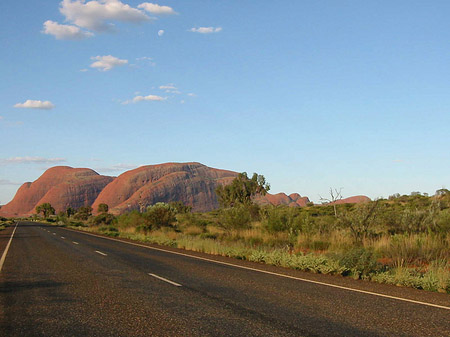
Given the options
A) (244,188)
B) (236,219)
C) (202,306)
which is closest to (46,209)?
(244,188)

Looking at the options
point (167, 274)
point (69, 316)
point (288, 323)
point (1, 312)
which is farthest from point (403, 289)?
point (1, 312)

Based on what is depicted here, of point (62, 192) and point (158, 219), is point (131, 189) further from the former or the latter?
point (158, 219)

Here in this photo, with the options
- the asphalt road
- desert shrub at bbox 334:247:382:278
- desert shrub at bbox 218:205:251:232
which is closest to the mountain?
desert shrub at bbox 218:205:251:232

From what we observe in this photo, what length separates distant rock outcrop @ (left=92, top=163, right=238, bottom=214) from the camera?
152 metres

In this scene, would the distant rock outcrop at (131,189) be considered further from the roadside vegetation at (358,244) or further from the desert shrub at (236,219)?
the roadside vegetation at (358,244)

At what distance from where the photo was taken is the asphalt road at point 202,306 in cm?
571

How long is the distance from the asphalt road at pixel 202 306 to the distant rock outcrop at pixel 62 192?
172450 millimetres

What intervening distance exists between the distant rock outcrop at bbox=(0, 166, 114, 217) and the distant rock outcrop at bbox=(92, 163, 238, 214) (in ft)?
31.9

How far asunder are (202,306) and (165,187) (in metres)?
150

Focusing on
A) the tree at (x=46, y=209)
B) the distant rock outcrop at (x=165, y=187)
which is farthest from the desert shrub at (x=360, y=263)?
the tree at (x=46, y=209)

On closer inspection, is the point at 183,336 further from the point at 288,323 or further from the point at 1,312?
the point at 1,312

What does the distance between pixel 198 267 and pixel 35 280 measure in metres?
4.78

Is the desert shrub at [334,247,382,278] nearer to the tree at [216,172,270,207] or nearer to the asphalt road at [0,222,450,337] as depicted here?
the asphalt road at [0,222,450,337]

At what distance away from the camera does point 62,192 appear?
576 ft
